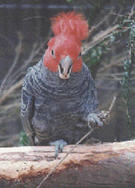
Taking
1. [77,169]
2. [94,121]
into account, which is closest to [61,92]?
[94,121]

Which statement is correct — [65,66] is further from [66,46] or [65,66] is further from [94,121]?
[94,121]

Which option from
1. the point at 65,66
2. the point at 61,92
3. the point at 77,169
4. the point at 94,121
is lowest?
the point at 77,169

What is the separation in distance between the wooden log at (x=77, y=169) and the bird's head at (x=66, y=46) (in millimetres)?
328

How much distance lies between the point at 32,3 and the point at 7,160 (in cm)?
141

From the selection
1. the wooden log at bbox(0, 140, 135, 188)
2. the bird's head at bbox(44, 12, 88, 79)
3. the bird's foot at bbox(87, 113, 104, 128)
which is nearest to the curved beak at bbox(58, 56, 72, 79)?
the bird's head at bbox(44, 12, 88, 79)

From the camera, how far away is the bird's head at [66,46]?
1.13m

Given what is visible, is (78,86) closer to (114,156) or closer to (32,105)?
(32,105)

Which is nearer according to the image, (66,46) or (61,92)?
(66,46)

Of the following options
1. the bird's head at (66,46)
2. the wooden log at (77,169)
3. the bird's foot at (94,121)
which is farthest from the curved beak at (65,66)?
the wooden log at (77,169)

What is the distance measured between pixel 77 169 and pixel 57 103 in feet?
1.06

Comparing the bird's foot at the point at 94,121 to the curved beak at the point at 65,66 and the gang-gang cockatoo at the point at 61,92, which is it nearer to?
the gang-gang cockatoo at the point at 61,92

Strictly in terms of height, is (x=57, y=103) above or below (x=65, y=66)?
below

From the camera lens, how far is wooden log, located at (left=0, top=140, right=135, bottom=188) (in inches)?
43.8

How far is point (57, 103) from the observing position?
4.35 feet
